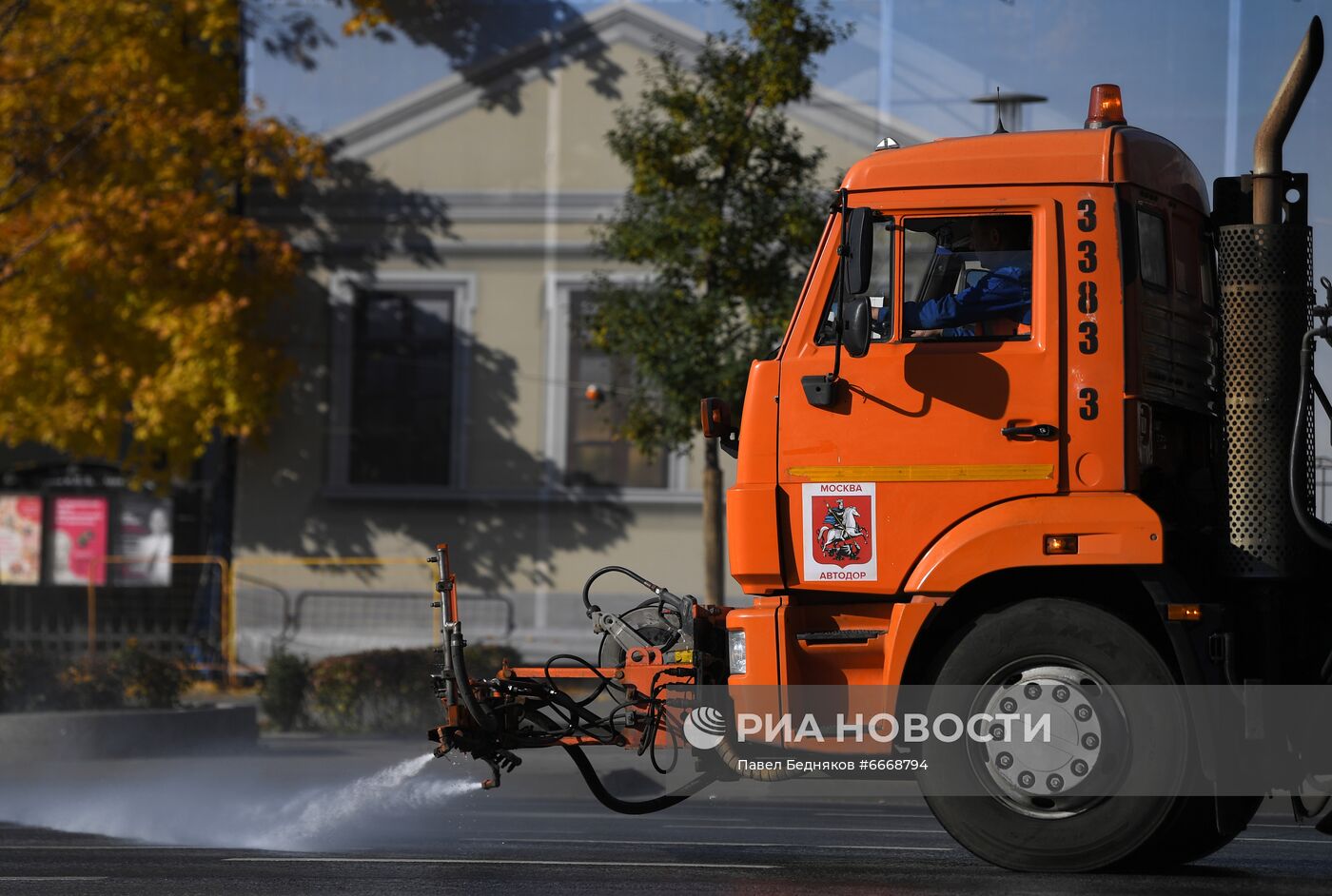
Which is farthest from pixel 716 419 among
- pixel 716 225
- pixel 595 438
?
pixel 595 438

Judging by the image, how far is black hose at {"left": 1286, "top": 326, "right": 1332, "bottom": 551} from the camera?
21.7 feet

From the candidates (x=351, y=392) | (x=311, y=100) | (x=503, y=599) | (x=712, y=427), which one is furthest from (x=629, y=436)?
(x=712, y=427)

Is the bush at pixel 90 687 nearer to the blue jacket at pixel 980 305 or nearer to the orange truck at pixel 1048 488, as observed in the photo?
the orange truck at pixel 1048 488

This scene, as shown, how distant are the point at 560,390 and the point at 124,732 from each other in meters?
8.37

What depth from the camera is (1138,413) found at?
6738mm

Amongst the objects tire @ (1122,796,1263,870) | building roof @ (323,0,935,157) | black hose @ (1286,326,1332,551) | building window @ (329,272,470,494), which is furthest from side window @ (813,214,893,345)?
building window @ (329,272,470,494)

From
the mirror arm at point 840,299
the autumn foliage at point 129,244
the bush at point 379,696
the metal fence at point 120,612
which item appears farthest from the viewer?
the metal fence at point 120,612

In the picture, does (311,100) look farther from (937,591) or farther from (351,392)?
(937,591)

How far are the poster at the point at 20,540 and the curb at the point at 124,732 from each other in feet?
25.4

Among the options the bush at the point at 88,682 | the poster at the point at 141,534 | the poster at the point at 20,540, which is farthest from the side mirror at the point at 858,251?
the poster at the point at 20,540

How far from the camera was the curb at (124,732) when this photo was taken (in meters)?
12.4

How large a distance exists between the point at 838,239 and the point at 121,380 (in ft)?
45.9

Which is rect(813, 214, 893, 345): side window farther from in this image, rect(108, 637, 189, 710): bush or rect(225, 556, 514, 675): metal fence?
rect(225, 556, 514, 675): metal fence

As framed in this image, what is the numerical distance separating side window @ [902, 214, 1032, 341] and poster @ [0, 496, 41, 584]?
16.1 meters
